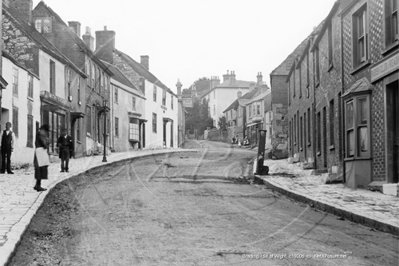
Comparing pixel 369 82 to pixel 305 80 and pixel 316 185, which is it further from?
pixel 305 80

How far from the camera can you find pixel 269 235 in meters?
8.09

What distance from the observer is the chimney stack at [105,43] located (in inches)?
2012

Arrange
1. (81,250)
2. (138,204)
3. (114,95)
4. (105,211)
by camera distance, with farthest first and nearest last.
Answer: (114,95) < (138,204) < (105,211) < (81,250)

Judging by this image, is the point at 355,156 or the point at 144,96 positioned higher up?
the point at 144,96

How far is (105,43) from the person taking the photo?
5144 centimetres

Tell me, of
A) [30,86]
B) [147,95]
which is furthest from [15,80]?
[147,95]

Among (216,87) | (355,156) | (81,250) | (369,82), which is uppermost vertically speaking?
(216,87)

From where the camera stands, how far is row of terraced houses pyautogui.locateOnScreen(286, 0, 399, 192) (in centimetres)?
1378

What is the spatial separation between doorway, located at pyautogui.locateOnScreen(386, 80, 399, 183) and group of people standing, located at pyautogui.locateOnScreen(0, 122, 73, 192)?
791cm

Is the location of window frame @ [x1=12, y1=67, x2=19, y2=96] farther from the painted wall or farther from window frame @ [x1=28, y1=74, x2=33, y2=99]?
window frame @ [x1=28, y1=74, x2=33, y2=99]

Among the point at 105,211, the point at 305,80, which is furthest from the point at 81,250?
the point at 305,80

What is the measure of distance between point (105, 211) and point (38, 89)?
1810 centimetres

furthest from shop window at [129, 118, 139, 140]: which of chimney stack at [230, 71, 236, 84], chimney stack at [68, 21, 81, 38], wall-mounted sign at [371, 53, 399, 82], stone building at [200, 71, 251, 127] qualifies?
chimney stack at [230, 71, 236, 84]

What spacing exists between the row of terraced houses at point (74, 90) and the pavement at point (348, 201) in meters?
11.2
